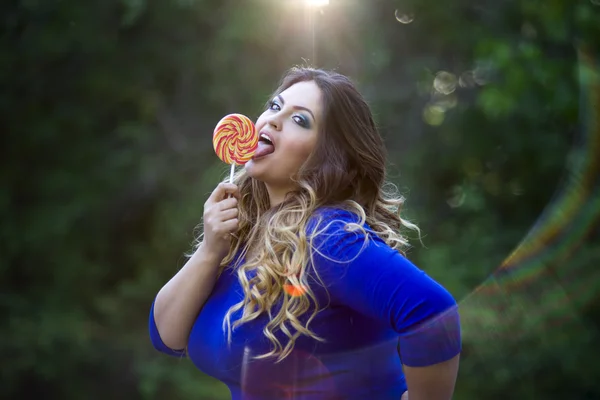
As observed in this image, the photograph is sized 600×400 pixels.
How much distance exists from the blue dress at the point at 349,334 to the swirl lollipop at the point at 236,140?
1.09ft

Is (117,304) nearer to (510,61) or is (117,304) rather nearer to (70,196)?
(70,196)

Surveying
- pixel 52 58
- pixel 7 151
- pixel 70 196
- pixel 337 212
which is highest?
pixel 52 58

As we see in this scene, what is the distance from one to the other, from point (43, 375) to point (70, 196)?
1473 mm

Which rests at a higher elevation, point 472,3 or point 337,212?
point 472,3

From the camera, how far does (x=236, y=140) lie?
199cm

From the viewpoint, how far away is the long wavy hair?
5.24 feet

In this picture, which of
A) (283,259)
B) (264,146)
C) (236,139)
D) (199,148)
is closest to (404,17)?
(199,148)

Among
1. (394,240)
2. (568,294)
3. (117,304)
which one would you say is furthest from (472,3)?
(394,240)

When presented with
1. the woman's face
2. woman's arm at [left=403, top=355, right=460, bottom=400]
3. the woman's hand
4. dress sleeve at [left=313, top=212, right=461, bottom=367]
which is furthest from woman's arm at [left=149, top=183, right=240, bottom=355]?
woman's arm at [left=403, top=355, right=460, bottom=400]

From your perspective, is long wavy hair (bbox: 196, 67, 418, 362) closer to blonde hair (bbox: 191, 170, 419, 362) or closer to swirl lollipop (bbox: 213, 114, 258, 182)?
blonde hair (bbox: 191, 170, 419, 362)

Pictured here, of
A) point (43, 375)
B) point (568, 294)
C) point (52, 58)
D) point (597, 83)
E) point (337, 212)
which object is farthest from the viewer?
point (43, 375)

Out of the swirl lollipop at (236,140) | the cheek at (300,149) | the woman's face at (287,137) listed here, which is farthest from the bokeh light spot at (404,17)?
the cheek at (300,149)

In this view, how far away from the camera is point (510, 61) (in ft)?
16.4

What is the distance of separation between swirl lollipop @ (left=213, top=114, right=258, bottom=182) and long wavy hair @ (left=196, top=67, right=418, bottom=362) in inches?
4.0
